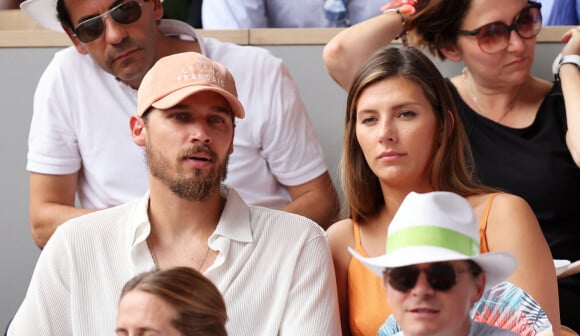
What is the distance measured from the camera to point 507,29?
118 inches

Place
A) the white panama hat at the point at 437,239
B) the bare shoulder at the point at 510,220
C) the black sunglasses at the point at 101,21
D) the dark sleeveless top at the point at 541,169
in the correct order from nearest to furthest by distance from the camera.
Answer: the white panama hat at the point at 437,239, the bare shoulder at the point at 510,220, the dark sleeveless top at the point at 541,169, the black sunglasses at the point at 101,21

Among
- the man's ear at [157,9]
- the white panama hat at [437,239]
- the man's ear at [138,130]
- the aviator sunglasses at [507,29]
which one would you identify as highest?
the white panama hat at [437,239]

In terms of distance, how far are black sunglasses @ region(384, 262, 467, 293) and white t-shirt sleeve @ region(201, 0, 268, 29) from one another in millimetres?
1999

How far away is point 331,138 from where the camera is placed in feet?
11.4

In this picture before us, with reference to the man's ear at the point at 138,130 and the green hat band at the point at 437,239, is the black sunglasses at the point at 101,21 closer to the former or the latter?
the man's ear at the point at 138,130

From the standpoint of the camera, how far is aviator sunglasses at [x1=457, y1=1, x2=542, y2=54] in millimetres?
2984

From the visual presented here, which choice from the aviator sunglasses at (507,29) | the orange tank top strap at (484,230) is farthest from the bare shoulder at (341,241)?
the aviator sunglasses at (507,29)

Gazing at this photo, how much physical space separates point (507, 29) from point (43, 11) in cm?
134

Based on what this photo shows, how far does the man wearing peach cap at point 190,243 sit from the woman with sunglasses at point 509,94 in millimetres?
653

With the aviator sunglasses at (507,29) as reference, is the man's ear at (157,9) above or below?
below

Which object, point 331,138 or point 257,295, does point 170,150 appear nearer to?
point 257,295

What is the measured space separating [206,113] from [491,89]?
3.08 feet

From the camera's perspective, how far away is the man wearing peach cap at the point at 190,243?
8.01ft

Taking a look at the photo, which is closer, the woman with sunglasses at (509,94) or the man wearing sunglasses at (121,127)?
the woman with sunglasses at (509,94)
